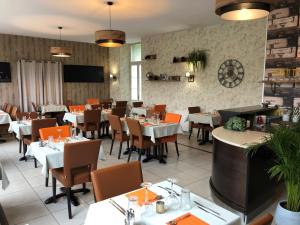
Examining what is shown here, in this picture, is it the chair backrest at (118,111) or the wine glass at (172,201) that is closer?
the wine glass at (172,201)

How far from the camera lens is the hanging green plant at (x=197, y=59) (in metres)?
6.99

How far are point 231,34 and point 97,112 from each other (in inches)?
158

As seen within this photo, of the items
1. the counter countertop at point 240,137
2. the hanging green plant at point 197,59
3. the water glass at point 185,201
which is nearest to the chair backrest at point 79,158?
the water glass at point 185,201

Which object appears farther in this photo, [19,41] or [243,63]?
[19,41]

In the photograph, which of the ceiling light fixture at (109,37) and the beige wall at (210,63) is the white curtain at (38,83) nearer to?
the beige wall at (210,63)

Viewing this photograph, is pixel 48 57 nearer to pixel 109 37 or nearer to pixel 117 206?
pixel 109 37

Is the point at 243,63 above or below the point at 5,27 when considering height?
below

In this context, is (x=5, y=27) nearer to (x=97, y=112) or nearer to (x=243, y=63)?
(x=97, y=112)

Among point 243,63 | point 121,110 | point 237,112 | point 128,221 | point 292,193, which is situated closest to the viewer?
point 128,221

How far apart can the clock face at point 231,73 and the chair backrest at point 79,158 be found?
4577 millimetres

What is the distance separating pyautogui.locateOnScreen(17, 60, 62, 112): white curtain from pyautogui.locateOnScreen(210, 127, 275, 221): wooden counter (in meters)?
7.80

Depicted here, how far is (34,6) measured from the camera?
5184 mm

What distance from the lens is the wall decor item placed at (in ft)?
13.6

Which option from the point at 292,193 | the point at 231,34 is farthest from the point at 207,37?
the point at 292,193
